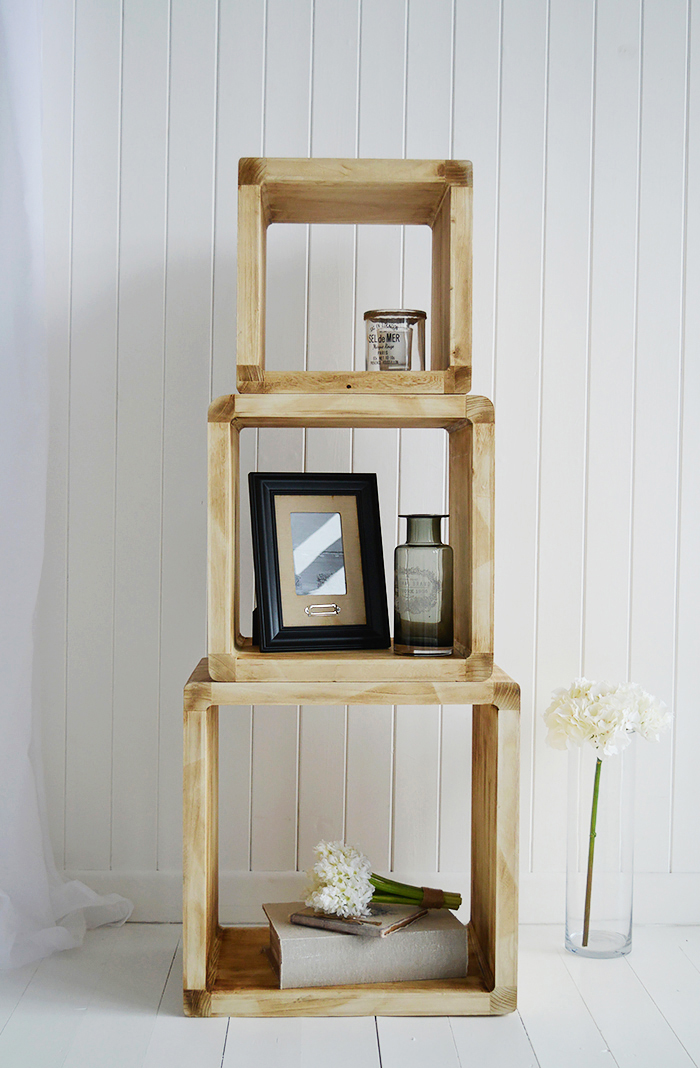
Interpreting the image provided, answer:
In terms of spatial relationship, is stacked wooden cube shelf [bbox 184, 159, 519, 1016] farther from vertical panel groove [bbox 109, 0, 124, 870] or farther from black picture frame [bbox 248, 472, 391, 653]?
vertical panel groove [bbox 109, 0, 124, 870]

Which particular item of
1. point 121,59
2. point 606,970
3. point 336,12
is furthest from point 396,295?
point 606,970

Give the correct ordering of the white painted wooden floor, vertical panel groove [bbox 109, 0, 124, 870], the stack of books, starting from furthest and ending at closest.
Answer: vertical panel groove [bbox 109, 0, 124, 870], the stack of books, the white painted wooden floor

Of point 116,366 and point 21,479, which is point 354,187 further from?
point 21,479

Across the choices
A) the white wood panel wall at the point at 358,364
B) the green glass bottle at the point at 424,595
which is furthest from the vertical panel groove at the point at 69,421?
the green glass bottle at the point at 424,595

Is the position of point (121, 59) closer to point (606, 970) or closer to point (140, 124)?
point (140, 124)

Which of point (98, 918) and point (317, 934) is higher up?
point (317, 934)

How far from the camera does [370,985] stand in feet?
4.40

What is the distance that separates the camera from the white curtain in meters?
1.46

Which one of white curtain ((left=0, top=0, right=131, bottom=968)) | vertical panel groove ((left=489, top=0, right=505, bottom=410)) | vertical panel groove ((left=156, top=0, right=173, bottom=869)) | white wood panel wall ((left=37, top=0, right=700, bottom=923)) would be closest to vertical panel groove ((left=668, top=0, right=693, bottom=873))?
white wood panel wall ((left=37, top=0, right=700, bottom=923))

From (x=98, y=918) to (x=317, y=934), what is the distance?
514 millimetres

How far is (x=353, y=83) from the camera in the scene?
1648 millimetres

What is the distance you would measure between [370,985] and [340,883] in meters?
0.15

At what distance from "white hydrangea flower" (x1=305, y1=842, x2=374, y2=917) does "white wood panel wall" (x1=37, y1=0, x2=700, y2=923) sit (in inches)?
10.8

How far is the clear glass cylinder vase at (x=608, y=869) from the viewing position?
1.55 meters
